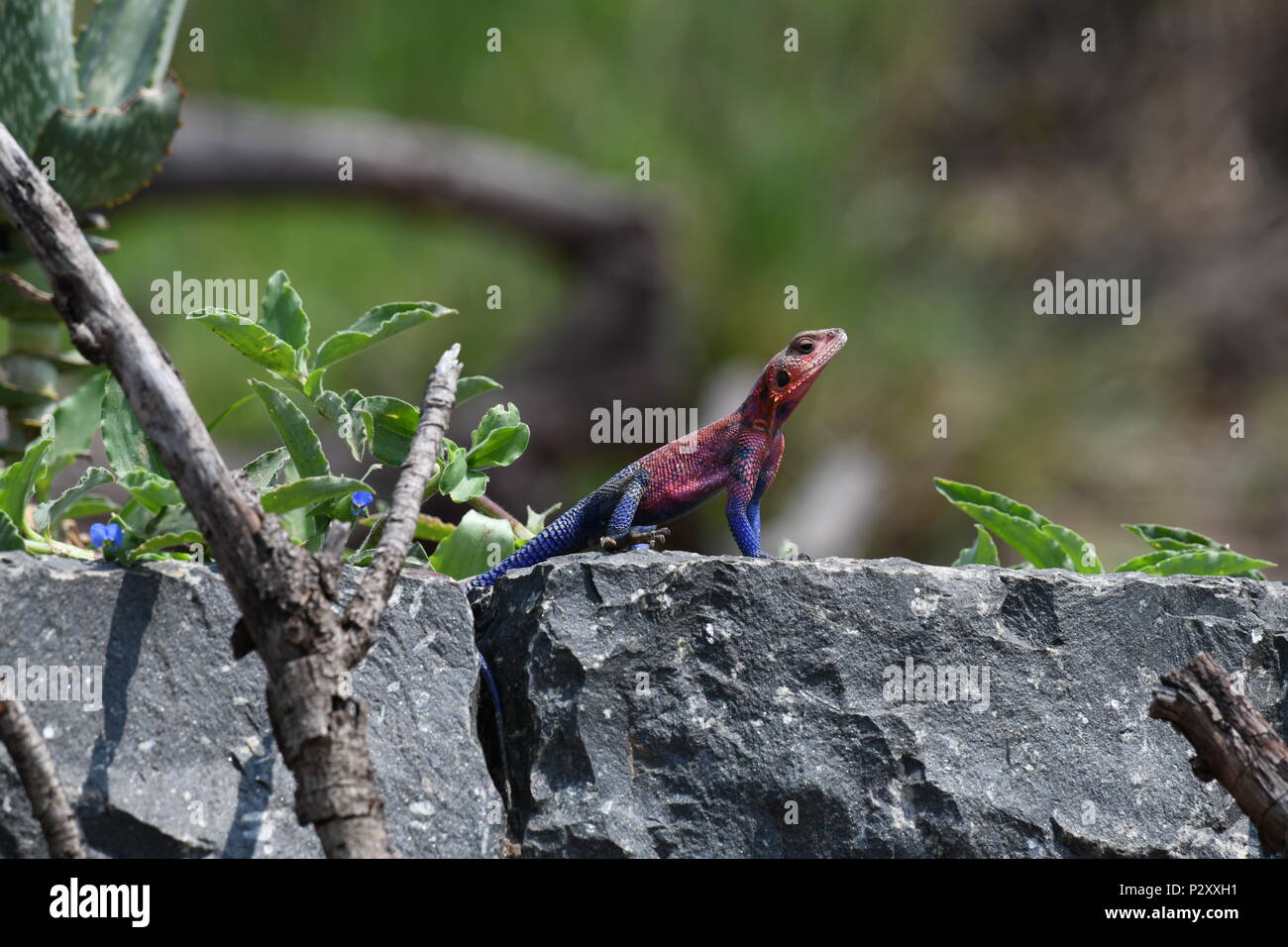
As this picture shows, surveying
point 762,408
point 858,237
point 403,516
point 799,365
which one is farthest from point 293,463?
point 858,237

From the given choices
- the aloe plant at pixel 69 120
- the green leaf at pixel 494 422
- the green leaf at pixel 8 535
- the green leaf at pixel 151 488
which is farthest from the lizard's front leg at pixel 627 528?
the aloe plant at pixel 69 120

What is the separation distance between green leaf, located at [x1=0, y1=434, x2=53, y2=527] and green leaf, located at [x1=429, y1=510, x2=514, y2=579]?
653 millimetres

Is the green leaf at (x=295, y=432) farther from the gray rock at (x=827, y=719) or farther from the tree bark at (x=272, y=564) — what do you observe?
the gray rock at (x=827, y=719)

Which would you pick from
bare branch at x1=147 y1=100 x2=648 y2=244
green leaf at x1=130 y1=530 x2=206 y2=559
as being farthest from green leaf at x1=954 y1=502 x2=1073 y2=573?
bare branch at x1=147 y1=100 x2=648 y2=244

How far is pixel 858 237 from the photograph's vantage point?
10.3m

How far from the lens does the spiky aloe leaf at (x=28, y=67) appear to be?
Result: 266 cm

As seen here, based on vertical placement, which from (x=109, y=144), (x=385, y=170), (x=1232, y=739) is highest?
(x=385, y=170)

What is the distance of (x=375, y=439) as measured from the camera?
2.30 metres

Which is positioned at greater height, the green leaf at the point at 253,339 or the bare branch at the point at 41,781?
the green leaf at the point at 253,339

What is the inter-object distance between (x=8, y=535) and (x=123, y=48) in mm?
1193

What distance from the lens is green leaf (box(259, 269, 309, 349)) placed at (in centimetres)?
231

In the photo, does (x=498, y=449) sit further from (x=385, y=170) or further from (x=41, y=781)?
(x=385, y=170)

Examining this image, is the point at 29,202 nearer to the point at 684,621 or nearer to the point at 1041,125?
the point at 684,621
